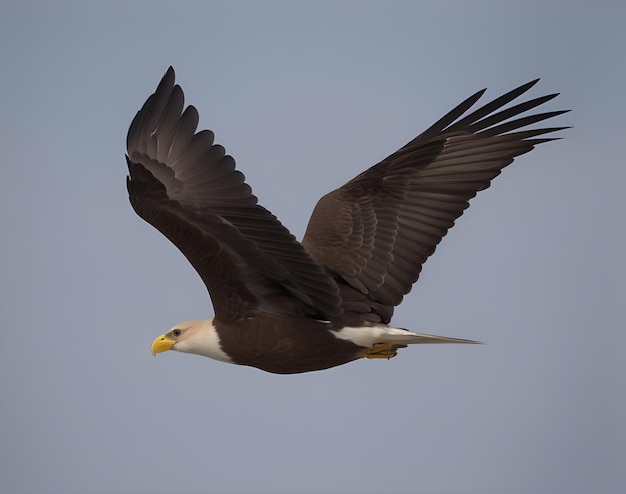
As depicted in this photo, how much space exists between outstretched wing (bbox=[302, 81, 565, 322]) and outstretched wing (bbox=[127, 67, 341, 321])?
35.5 inches

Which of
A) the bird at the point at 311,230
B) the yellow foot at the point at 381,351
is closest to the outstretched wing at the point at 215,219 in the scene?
the bird at the point at 311,230

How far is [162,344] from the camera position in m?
13.7

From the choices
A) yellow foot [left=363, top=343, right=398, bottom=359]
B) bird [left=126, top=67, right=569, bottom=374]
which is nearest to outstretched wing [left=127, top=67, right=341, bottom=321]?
bird [left=126, top=67, right=569, bottom=374]

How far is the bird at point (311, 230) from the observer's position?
40.4 ft

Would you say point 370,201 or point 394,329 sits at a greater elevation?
point 370,201

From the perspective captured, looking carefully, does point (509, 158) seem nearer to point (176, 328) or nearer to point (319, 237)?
point (319, 237)

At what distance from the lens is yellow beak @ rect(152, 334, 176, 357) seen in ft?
44.7

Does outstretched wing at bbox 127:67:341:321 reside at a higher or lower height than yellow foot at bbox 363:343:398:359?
higher

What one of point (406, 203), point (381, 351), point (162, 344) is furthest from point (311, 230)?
point (162, 344)

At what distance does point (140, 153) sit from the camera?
1291 centimetres

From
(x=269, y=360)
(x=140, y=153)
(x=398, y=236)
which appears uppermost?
(x=140, y=153)

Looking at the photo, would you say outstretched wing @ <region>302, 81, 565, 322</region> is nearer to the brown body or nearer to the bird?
the bird


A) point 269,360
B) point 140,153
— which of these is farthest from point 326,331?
point 140,153

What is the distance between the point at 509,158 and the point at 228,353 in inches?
145
